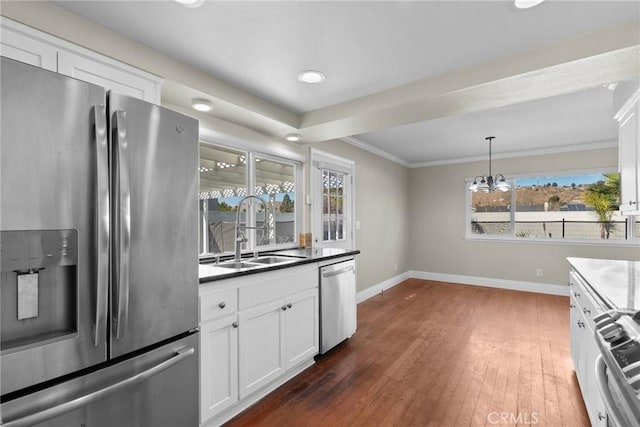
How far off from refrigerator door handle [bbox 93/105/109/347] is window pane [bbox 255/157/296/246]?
197 cm

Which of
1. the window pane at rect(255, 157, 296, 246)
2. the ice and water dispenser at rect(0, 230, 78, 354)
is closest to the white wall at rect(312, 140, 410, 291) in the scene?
the window pane at rect(255, 157, 296, 246)

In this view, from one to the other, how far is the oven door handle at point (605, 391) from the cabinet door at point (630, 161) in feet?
5.06

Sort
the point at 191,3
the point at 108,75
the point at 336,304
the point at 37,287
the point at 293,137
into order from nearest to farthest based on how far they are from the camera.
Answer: the point at 37,287 < the point at 191,3 < the point at 108,75 < the point at 336,304 < the point at 293,137

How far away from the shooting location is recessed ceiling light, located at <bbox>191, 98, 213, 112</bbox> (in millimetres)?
2363

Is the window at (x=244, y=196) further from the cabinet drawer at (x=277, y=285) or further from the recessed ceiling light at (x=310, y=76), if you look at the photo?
the recessed ceiling light at (x=310, y=76)

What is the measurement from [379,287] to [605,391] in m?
4.37

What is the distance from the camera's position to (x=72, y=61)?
1.57 meters

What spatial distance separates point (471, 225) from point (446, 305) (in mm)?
2108

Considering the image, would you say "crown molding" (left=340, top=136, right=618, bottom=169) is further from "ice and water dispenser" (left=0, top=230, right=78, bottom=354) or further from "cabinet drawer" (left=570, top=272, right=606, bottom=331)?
"ice and water dispenser" (left=0, top=230, right=78, bottom=354)

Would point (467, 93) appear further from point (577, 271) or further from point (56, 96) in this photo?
point (56, 96)

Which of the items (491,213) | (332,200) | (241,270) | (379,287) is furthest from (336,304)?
(491,213)

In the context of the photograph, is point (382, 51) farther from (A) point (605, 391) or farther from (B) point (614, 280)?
(B) point (614, 280)

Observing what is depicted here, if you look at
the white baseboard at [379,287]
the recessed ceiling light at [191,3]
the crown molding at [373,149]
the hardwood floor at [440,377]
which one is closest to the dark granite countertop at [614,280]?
the hardwood floor at [440,377]

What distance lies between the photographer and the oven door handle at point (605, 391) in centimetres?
92
